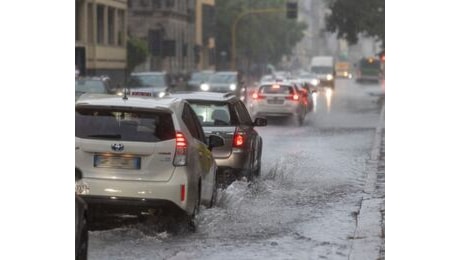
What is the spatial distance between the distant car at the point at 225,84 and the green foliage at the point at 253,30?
149ft

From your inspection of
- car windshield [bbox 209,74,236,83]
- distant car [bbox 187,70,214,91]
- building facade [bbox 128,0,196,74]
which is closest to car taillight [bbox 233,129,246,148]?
car windshield [bbox 209,74,236,83]

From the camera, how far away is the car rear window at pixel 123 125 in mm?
11773

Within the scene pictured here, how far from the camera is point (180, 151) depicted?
11.8 meters

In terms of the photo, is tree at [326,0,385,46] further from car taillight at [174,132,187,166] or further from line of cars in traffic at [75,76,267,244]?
car taillight at [174,132,187,166]

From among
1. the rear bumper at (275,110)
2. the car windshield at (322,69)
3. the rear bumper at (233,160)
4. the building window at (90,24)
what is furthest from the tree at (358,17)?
the rear bumper at (233,160)

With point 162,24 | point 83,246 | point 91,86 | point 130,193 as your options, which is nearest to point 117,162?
point 130,193

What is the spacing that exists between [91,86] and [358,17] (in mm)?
32254

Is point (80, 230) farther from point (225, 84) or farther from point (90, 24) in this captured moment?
point (90, 24)

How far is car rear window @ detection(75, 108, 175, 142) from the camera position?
38.6 feet
